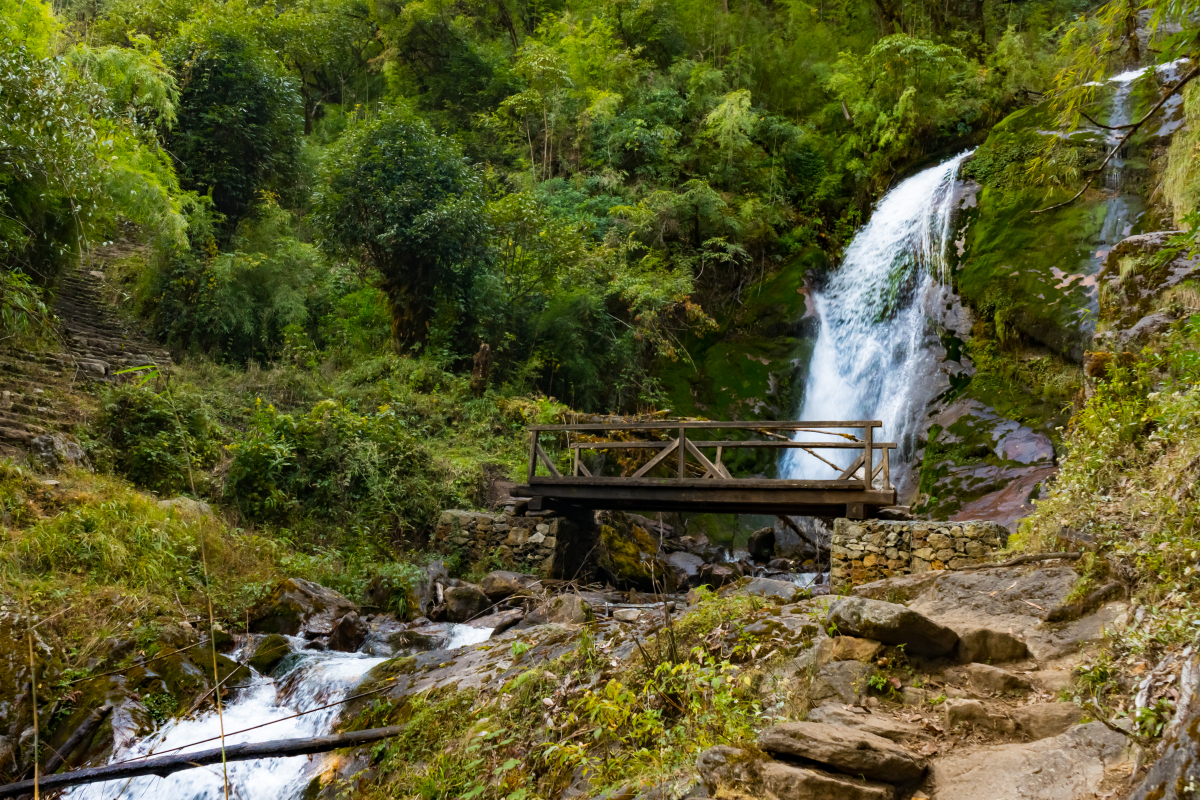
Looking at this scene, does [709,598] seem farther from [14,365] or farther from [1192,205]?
[14,365]

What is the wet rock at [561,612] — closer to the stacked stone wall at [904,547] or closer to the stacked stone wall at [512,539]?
the stacked stone wall at [904,547]

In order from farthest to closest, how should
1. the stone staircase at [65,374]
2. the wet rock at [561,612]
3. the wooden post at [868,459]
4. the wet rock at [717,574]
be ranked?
the wet rock at [717,574]
the stone staircase at [65,374]
the wooden post at [868,459]
the wet rock at [561,612]

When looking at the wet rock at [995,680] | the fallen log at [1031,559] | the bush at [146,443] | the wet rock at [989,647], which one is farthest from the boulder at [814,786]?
the bush at [146,443]

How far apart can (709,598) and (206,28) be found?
17.1 m

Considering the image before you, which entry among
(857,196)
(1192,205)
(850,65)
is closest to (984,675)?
(1192,205)

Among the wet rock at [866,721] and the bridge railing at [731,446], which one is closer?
the wet rock at [866,721]

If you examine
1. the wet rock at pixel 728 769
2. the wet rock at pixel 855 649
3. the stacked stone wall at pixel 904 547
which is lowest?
the stacked stone wall at pixel 904 547

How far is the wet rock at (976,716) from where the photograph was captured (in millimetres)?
3244

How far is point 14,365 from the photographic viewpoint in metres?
10.1

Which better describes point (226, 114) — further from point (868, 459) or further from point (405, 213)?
point (868, 459)

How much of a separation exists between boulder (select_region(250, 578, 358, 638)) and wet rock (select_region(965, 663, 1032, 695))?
19.9 feet

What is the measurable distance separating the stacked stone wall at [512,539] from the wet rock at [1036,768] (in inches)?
299

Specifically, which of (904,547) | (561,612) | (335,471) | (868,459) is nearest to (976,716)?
(561,612)

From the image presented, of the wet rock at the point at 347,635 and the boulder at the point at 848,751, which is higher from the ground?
the boulder at the point at 848,751
